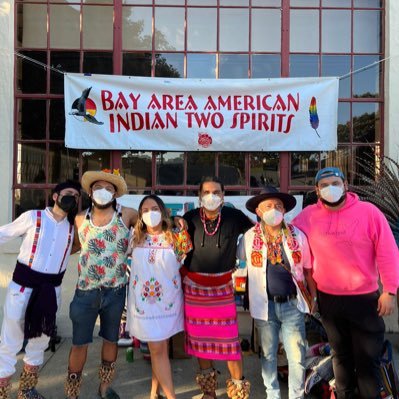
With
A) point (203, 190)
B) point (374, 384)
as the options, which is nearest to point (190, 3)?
point (203, 190)

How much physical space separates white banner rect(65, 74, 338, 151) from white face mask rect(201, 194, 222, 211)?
6.75 ft

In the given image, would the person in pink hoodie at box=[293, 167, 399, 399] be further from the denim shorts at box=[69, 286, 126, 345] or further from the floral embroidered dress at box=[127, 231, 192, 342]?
the denim shorts at box=[69, 286, 126, 345]

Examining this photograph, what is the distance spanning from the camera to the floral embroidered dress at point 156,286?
3.27m

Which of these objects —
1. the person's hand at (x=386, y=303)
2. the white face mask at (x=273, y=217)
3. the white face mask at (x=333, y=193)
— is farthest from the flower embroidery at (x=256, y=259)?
the person's hand at (x=386, y=303)

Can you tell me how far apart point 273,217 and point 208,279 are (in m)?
0.67

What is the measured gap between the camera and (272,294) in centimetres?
320

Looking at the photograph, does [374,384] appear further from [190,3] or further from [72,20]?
[72,20]

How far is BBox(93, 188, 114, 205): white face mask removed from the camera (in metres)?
3.36

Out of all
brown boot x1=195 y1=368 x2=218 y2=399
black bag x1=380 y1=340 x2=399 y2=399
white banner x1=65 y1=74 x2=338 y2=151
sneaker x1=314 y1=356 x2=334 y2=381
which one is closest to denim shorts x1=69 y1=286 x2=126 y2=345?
brown boot x1=195 y1=368 x2=218 y2=399

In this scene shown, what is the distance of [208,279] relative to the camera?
130 inches

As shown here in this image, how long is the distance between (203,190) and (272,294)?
0.92 m

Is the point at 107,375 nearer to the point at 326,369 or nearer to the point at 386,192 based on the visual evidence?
the point at 326,369

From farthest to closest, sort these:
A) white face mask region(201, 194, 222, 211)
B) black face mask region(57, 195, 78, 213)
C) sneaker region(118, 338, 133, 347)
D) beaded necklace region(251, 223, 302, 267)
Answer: sneaker region(118, 338, 133, 347), black face mask region(57, 195, 78, 213), white face mask region(201, 194, 222, 211), beaded necklace region(251, 223, 302, 267)

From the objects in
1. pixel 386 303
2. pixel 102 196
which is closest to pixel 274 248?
A: pixel 386 303
